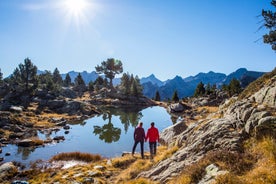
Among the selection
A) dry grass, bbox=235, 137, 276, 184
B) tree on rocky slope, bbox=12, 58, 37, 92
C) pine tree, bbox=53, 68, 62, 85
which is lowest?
dry grass, bbox=235, 137, 276, 184

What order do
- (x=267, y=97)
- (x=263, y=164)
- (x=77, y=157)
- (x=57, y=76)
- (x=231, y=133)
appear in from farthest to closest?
(x=57, y=76) < (x=77, y=157) < (x=267, y=97) < (x=231, y=133) < (x=263, y=164)

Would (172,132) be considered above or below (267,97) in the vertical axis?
below

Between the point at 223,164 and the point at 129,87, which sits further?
the point at 129,87

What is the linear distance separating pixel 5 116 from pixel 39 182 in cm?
3462

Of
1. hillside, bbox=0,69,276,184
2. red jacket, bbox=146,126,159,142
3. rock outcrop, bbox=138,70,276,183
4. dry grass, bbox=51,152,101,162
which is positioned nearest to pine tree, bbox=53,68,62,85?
dry grass, bbox=51,152,101,162

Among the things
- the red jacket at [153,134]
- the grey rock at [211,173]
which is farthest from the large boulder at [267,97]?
the red jacket at [153,134]

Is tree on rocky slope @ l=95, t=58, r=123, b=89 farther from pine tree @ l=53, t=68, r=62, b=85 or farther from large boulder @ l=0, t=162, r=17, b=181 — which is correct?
large boulder @ l=0, t=162, r=17, b=181

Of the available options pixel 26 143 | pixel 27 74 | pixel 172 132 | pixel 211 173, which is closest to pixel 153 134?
pixel 172 132

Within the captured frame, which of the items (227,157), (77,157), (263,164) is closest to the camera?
(263,164)

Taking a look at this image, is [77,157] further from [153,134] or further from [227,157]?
[227,157]

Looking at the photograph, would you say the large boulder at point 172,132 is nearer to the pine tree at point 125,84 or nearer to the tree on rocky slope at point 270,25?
the tree on rocky slope at point 270,25

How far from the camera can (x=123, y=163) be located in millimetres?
18578

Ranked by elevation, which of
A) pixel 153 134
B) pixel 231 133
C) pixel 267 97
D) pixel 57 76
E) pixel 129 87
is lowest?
pixel 153 134

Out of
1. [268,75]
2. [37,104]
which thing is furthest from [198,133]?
[37,104]
